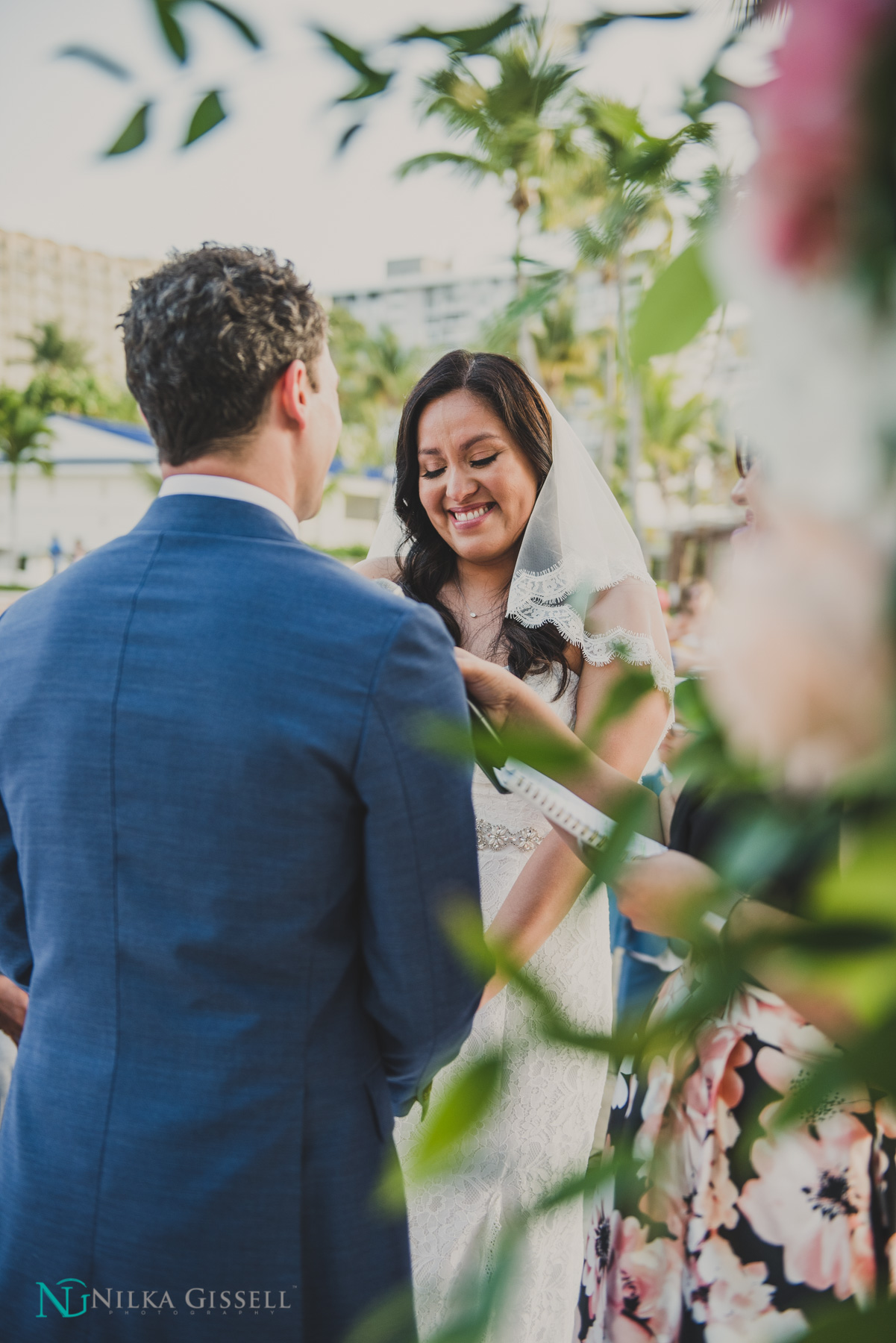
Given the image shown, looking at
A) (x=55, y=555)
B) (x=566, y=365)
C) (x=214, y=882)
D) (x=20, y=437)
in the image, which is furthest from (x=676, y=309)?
(x=20, y=437)

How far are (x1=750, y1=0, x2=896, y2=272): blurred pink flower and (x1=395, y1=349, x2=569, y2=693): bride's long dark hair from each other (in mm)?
1917

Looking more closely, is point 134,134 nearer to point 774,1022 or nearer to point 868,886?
point 868,886

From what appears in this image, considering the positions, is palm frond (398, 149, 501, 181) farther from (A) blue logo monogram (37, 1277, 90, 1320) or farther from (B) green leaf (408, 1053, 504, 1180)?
(A) blue logo monogram (37, 1277, 90, 1320)

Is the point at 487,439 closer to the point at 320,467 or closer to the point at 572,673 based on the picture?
the point at 572,673

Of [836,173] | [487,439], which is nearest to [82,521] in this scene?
[487,439]

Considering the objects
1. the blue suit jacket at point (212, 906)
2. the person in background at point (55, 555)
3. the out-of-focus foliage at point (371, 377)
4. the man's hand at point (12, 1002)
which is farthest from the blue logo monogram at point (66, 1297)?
→ the out-of-focus foliage at point (371, 377)

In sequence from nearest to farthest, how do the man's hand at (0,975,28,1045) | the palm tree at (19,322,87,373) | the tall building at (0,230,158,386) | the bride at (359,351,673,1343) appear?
1. the man's hand at (0,975,28,1045)
2. the bride at (359,351,673,1343)
3. the palm tree at (19,322,87,373)
4. the tall building at (0,230,158,386)

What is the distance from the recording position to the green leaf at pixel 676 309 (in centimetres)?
34

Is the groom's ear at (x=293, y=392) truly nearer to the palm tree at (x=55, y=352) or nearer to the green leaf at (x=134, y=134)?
the green leaf at (x=134, y=134)

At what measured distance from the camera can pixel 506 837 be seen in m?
2.24

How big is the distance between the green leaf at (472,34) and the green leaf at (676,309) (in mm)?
159


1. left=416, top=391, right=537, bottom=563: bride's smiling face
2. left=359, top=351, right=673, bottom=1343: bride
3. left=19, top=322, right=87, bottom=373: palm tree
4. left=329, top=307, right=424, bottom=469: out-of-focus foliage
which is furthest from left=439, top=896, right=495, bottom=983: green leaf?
left=19, top=322, right=87, bottom=373: palm tree

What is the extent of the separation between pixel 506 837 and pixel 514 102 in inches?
75.9

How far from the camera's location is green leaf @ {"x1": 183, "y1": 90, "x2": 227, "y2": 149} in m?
0.40
